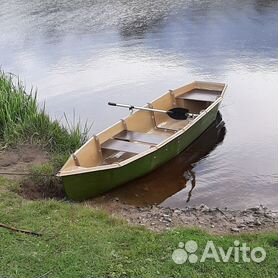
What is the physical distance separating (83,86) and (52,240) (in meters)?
8.28

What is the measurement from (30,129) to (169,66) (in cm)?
649

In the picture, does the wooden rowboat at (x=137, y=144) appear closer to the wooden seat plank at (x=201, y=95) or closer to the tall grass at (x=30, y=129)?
the wooden seat plank at (x=201, y=95)

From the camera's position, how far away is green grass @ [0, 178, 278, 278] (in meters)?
4.66

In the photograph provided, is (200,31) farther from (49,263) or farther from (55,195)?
(49,263)

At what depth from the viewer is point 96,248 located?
508cm

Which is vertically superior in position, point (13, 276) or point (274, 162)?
point (13, 276)

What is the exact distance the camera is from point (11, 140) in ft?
28.3

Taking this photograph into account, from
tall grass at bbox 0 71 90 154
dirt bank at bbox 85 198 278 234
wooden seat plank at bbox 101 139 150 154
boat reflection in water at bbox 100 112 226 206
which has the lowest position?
boat reflection in water at bbox 100 112 226 206

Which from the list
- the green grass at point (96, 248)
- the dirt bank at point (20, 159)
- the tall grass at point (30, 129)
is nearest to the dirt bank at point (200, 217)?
the green grass at point (96, 248)

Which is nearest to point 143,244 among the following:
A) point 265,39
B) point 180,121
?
point 180,121

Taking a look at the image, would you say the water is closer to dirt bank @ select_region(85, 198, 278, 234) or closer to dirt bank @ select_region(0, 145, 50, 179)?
dirt bank @ select_region(85, 198, 278, 234)

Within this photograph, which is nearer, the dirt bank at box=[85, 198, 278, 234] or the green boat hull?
the dirt bank at box=[85, 198, 278, 234]

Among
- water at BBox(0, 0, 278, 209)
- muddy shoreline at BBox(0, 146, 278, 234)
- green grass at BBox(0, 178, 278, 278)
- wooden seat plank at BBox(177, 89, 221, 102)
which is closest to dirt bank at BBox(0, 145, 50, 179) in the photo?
muddy shoreline at BBox(0, 146, 278, 234)

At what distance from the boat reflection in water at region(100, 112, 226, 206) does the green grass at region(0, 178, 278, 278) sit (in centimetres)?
163
